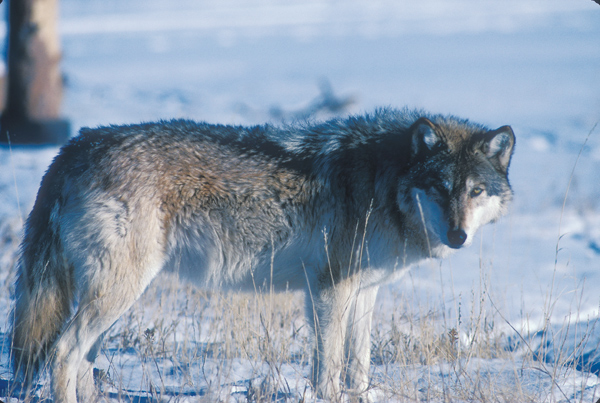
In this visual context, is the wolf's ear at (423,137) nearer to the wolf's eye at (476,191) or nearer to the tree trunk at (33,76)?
the wolf's eye at (476,191)

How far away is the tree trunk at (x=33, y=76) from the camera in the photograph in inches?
377

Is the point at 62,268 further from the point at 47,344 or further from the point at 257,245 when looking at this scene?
the point at 257,245

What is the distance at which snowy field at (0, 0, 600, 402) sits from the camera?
3592mm

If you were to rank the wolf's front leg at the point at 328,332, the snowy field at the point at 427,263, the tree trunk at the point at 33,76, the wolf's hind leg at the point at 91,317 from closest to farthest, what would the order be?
the wolf's hind leg at the point at 91,317 < the wolf's front leg at the point at 328,332 < the snowy field at the point at 427,263 < the tree trunk at the point at 33,76

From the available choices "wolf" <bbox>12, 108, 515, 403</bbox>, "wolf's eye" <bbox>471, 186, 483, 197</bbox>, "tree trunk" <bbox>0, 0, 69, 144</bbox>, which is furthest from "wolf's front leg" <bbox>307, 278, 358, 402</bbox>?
"tree trunk" <bbox>0, 0, 69, 144</bbox>

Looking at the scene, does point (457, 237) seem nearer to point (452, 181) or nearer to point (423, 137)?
point (452, 181)

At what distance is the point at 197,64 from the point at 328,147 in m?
24.6

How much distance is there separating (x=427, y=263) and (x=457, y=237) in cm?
358

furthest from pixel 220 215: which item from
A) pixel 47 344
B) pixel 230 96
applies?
pixel 230 96

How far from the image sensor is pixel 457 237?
3.22m

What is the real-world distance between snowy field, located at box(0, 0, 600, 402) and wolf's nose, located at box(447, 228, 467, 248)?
0.65 feet

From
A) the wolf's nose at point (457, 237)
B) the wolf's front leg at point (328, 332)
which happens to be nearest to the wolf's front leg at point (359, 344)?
the wolf's front leg at point (328, 332)

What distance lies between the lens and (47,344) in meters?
3.24

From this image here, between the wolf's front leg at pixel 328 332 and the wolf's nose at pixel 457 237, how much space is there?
2.44 ft
